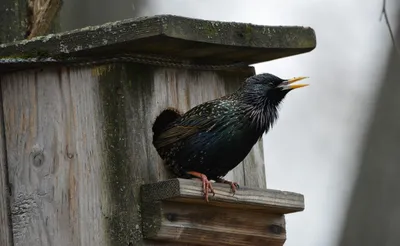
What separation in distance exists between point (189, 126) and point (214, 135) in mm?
Result: 109

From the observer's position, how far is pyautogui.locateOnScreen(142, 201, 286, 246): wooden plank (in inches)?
238

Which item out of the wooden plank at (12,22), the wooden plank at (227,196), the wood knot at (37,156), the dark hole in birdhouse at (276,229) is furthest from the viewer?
the wooden plank at (12,22)

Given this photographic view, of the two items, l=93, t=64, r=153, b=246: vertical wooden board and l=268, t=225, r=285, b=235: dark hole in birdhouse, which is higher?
l=93, t=64, r=153, b=246: vertical wooden board

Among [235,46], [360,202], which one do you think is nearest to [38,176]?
[235,46]

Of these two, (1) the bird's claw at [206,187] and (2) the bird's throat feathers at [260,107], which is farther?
(2) the bird's throat feathers at [260,107]

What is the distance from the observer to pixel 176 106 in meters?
6.44

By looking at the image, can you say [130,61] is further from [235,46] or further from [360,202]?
[360,202]

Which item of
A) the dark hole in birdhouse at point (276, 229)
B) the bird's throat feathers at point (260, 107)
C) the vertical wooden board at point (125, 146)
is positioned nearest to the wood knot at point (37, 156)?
the vertical wooden board at point (125, 146)

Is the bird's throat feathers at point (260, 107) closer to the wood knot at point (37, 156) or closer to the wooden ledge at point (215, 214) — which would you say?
the wooden ledge at point (215, 214)

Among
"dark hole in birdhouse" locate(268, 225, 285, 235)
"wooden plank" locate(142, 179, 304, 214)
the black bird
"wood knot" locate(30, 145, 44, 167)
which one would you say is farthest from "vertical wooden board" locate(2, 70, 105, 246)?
"dark hole in birdhouse" locate(268, 225, 285, 235)

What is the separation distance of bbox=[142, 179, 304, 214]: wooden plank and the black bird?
62 mm

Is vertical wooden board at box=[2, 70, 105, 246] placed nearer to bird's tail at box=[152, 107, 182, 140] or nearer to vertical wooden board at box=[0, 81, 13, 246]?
vertical wooden board at box=[0, 81, 13, 246]

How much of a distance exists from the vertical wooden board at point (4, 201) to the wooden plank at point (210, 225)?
60 cm

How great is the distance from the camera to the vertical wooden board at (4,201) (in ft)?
20.5
